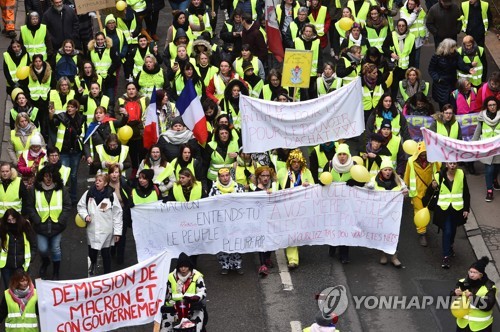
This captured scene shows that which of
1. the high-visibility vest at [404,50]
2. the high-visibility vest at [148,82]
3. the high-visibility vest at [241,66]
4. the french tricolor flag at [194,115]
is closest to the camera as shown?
the french tricolor flag at [194,115]

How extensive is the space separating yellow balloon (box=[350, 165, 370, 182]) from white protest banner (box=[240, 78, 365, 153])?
4.96 ft

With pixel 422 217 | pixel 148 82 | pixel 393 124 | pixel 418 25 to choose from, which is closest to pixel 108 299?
pixel 422 217

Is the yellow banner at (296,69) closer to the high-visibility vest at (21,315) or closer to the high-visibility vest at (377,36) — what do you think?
the high-visibility vest at (377,36)

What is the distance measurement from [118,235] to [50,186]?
1.08 m

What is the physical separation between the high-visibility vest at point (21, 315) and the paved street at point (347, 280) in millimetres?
1462

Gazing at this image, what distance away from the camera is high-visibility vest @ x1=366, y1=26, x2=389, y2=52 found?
23906 millimetres

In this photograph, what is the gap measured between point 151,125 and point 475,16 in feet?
21.8

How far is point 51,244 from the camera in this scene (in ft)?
63.5

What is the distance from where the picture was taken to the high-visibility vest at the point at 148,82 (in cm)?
2283

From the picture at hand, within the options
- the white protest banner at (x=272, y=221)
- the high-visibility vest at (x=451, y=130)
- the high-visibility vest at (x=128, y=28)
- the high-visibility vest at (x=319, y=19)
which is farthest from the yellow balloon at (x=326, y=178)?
the high-visibility vest at (x=128, y=28)

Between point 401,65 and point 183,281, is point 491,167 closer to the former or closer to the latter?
point 401,65

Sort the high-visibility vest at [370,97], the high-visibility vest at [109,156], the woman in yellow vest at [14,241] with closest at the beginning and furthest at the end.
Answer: the woman in yellow vest at [14,241], the high-visibility vest at [109,156], the high-visibility vest at [370,97]

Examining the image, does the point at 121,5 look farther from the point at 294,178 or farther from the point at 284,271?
the point at 284,271

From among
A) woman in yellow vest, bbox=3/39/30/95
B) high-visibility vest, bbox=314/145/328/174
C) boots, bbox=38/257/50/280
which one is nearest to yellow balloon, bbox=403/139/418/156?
high-visibility vest, bbox=314/145/328/174
